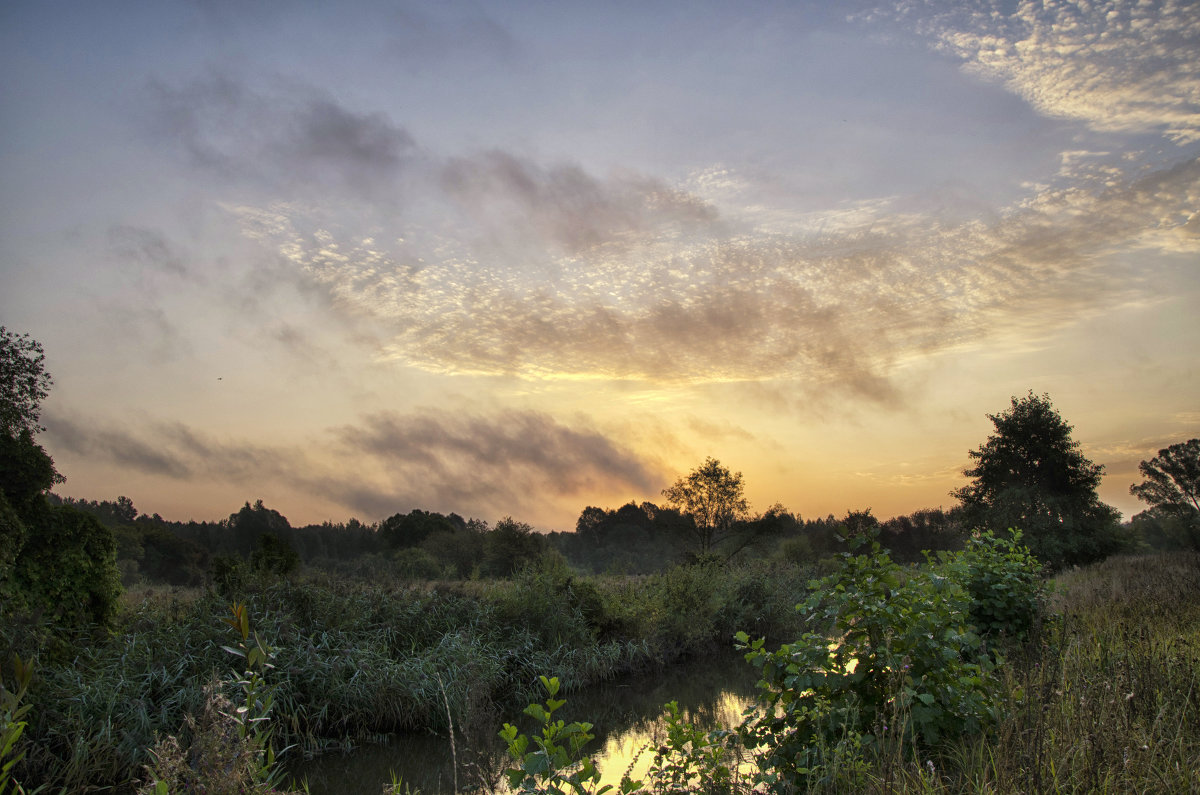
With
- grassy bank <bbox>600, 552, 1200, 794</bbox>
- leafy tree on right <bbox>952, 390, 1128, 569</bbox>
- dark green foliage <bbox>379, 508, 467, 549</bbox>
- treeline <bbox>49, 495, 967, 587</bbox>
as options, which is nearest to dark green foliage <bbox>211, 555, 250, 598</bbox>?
treeline <bbox>49, 495, 967, 587</bbox>

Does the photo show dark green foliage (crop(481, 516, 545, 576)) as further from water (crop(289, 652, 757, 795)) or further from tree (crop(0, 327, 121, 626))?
tree (crop(0, 327, 121, 626))

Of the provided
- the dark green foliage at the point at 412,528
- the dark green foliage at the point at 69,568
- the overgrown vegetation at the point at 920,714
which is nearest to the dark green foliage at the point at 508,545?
the dark green foliage at the point at 412,528

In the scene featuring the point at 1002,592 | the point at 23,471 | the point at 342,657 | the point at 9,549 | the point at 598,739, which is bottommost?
the point at 598,739

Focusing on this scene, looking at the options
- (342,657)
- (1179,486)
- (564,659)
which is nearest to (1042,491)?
(1179,486)

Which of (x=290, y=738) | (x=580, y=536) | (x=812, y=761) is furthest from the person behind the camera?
(x=580, y=536)

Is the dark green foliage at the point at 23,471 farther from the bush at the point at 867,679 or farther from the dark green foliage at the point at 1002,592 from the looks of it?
the dark green foliage at the point at 1002,592

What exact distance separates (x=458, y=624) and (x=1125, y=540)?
36043 millimetres

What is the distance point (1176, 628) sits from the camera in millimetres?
7586

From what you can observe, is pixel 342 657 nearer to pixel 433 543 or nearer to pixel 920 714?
pixel 920 714

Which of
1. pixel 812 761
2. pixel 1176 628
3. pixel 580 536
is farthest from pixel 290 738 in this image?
pixel 580 536

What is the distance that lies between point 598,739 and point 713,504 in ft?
113

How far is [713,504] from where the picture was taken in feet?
144

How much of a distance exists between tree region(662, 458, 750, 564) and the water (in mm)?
27424

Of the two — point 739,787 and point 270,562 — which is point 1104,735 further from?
point 270,562
